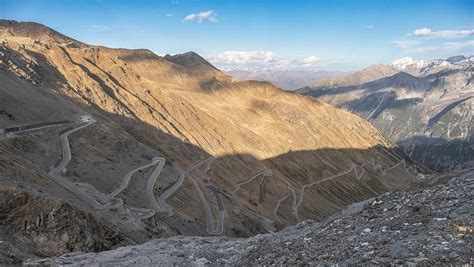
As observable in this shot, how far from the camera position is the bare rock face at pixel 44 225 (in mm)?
26875

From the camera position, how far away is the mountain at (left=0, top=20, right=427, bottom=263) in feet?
101

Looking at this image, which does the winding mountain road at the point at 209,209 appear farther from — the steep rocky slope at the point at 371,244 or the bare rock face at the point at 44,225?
the steep rocky slope at the point at 371,244

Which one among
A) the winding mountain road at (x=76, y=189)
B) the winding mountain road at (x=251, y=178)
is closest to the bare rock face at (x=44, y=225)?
the winding mountain road at (x=76, y=189)

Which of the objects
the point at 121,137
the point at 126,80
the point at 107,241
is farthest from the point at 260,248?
the point at 126,80

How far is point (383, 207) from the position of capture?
20719mm

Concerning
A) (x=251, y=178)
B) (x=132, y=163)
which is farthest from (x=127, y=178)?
(x=251, y=178)

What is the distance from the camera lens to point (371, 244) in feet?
53.2

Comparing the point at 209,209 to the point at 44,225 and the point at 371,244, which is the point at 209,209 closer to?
the point at 44,225

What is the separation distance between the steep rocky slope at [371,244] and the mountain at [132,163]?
7404 millimetres

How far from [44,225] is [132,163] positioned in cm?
4729

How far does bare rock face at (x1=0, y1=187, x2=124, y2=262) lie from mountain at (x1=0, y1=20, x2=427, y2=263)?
2.8 inches

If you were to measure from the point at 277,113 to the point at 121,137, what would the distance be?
360 feet

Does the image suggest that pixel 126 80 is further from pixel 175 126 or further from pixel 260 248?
pixel 260 248

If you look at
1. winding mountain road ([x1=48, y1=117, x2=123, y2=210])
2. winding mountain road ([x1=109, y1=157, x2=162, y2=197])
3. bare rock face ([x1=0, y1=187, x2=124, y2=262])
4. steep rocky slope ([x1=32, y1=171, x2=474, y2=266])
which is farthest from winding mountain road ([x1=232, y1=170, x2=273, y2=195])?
steep rocky slope ([x1=32, y1=171, x2=474, y2=266])
